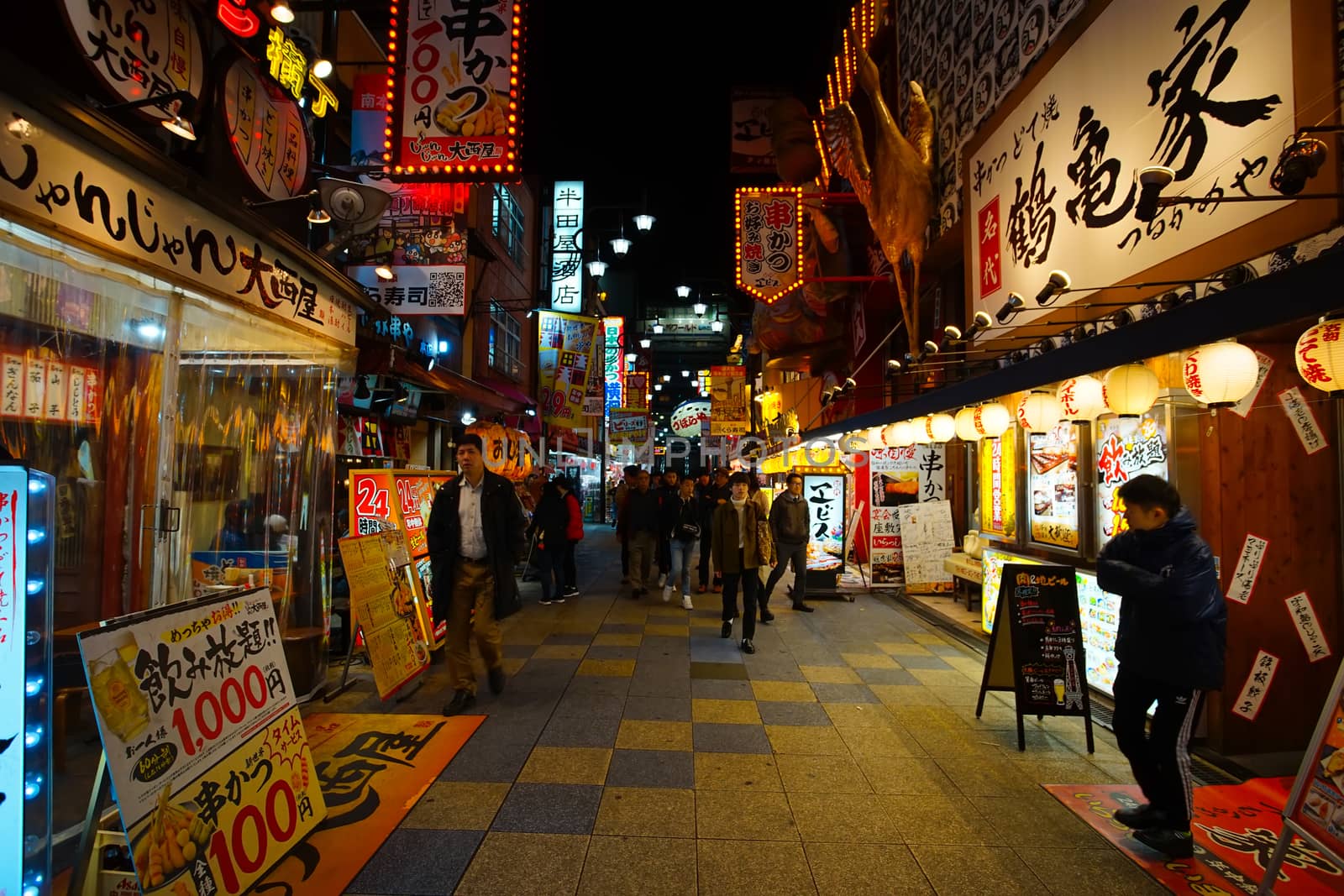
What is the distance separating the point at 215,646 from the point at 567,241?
66.0ft

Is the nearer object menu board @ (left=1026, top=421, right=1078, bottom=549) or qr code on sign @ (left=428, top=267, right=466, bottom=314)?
menu board @ (left=1026, top=421, right=1078, bottom=549)

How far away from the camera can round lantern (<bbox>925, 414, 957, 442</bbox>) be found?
333 inches

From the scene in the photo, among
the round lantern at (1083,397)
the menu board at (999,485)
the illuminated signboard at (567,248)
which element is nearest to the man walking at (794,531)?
the menu board at (999,485)

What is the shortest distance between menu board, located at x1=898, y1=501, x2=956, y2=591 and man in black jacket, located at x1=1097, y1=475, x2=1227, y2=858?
727 cm

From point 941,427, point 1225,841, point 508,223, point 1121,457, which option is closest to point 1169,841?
point 1225,841

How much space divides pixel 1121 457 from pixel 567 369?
12485 millimetres

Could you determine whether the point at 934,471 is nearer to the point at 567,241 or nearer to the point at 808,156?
the point at 808,156

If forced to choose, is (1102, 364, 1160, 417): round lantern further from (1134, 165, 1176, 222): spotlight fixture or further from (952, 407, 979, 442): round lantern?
Result: (952, 407, 979, 442): round lantern

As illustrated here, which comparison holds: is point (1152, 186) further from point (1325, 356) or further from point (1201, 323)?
point (1325, 356)

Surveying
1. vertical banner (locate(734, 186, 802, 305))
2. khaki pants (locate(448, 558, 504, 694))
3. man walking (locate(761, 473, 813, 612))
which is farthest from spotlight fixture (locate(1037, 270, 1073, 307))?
vertical banner (locate(734, 186, 802, 305))

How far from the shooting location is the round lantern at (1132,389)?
4.78m

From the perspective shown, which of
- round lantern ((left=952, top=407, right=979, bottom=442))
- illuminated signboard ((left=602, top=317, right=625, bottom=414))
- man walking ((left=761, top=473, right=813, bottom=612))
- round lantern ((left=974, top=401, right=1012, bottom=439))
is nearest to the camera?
round lantern ((left=974, top=401, right=1012, bottom=439))

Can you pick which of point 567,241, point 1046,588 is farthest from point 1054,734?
point 567,241

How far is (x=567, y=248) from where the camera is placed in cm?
2133
